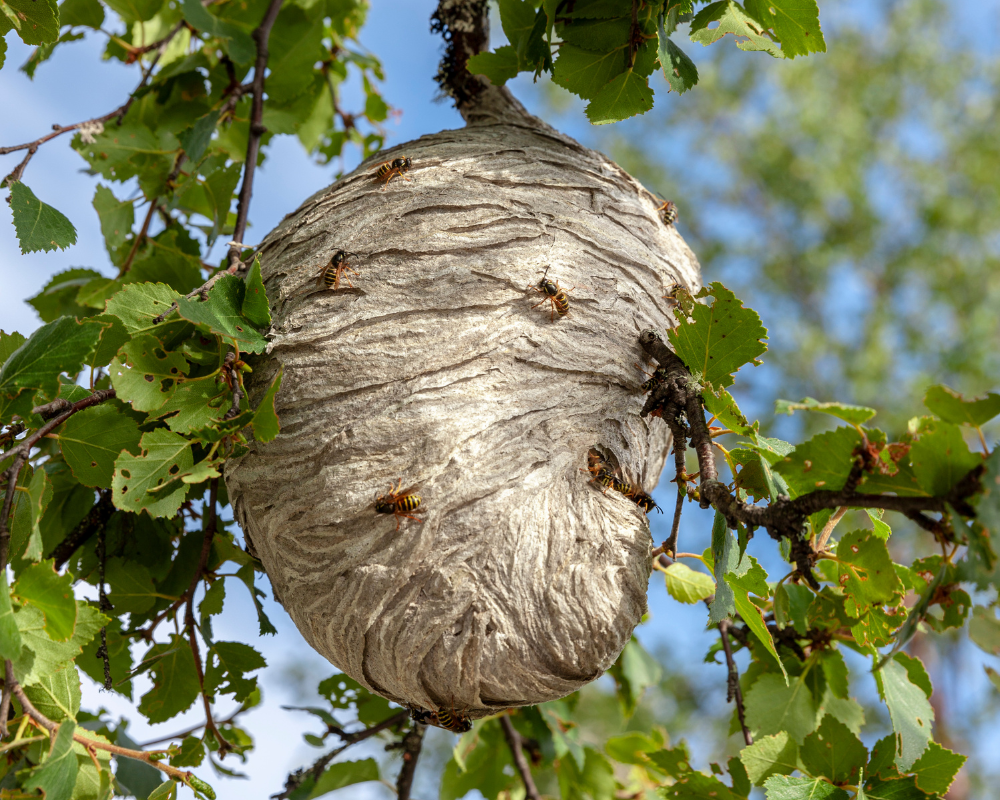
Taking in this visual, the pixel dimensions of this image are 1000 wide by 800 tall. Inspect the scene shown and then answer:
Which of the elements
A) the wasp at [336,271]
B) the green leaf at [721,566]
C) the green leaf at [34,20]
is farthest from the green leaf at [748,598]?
the green leaf at [34,20]

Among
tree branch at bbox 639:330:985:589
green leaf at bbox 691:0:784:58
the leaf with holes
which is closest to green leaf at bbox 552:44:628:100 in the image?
green leaf at bbox 691:0:784:58

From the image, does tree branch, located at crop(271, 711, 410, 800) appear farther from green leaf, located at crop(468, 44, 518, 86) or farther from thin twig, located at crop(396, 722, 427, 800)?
green leaf, located at crop(468, 44, 518, 86)

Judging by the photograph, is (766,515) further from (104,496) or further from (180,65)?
(180,65)

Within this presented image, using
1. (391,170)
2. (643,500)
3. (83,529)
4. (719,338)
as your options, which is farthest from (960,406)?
(83,529)

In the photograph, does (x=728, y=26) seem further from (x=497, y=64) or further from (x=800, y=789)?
(x=800, y=789)

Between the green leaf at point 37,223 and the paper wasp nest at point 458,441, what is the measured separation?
1.30 ft

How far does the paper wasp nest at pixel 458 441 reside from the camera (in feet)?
4.37

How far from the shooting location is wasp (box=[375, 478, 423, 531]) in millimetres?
1311

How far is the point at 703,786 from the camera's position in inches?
57.1

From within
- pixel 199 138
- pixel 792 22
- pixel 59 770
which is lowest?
pixel 59 770

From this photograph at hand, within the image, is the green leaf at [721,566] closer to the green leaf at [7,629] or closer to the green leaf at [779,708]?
the green leaf at [779,708]

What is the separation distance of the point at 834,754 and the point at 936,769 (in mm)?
161

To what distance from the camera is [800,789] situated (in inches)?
52.6

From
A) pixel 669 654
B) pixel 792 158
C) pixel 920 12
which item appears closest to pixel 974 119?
pixel 920 12
